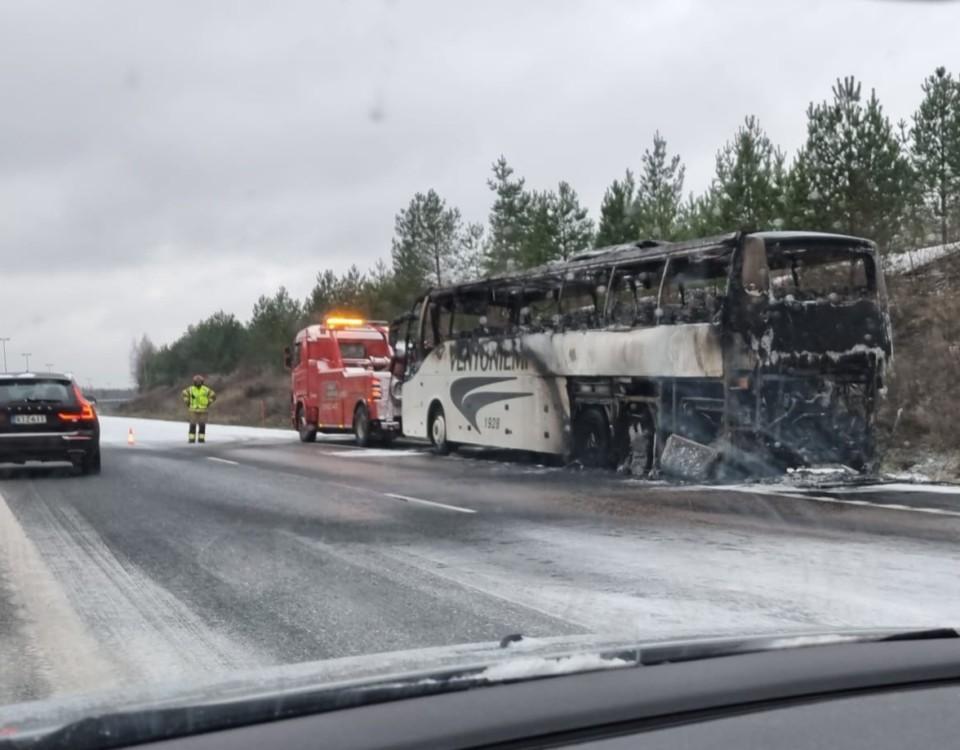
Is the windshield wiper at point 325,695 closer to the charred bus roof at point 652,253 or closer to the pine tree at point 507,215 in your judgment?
the charred bus roof at point 652,253

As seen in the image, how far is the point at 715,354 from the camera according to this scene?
15.0 meters

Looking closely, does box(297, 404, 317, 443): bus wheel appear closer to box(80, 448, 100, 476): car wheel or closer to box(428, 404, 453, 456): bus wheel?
box(428, 404, 453, 456): bus wheel

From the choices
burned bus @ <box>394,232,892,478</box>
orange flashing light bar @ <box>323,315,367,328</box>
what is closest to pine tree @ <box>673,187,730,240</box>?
orange flashing light bar @ <box>323,315,367,328</box>

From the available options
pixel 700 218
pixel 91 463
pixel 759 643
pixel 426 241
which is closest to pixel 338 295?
pixel 426 241

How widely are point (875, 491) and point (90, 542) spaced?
30.1 ft

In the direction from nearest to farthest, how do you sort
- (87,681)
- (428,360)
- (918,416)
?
(87,681), (918,416), (428,360)

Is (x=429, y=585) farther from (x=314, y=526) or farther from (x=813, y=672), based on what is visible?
(x=813, y=672)

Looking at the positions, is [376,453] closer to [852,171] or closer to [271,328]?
[852,171]

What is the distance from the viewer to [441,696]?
6.23 feet

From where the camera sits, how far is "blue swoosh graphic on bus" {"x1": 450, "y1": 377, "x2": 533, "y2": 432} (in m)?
20.1

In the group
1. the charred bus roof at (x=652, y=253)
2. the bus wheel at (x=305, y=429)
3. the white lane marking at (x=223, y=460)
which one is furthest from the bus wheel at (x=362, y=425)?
the charred bus roof at (x=652, y=253)

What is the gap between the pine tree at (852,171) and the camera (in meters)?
29.0

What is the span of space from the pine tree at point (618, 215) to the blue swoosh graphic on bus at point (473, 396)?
1853cm

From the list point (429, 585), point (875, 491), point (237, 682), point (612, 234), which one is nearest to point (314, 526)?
point (429, 585)
